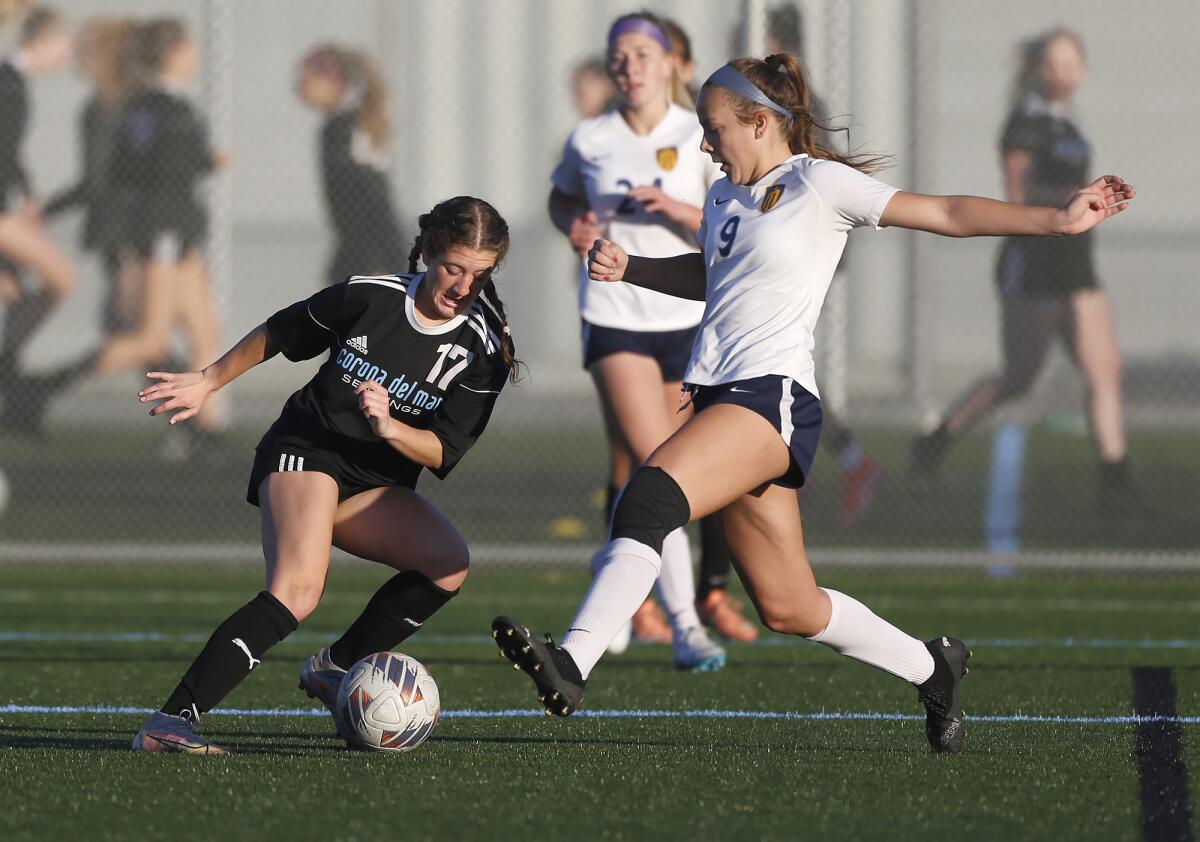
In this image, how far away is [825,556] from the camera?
9.16m

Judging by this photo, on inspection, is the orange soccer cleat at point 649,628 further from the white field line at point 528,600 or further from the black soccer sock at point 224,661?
the black soccer sock at point 224,661

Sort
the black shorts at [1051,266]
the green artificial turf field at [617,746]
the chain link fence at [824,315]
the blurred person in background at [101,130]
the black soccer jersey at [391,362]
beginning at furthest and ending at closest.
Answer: the blurred person in background at [101,130] < the black shorts at [1051,266] < the chain link fence at [824,315] < the black soccer jersey at [391,362] < the green artificial turf field at [617,746]

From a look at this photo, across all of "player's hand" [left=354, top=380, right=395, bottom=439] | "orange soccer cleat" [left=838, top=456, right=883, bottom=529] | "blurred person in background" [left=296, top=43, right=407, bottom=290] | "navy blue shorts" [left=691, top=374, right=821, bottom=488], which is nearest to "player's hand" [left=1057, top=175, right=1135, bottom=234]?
"navy blue shorts" [left=691, top=374, right=821, bottom=488]

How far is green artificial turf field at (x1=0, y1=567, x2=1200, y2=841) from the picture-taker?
157 inches

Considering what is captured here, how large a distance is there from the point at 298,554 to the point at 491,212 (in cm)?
103

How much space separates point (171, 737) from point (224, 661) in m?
0.24

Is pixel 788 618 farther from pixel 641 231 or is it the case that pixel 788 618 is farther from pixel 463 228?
pixel 641 231

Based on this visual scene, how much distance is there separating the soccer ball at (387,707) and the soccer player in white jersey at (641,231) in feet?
6.32

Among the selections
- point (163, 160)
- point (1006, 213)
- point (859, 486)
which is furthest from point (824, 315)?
point (1006, 213)

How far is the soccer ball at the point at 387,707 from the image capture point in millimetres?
4734

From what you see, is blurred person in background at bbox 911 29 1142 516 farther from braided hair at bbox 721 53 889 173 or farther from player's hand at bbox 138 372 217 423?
player's hand at bbox 138 372 217 423

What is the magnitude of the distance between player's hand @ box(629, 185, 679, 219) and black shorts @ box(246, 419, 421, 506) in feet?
5.85

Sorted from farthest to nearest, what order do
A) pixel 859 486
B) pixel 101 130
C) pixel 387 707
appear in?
pixel 101 130
pixel 859 486
pixel 387 707

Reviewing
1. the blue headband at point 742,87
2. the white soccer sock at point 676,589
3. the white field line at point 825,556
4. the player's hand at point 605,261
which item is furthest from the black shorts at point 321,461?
the white field line at point 825,556
